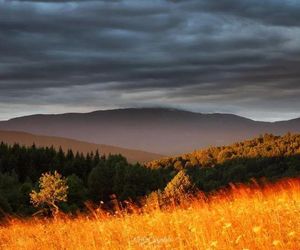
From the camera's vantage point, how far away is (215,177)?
161 meters

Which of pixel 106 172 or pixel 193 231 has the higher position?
pixel 193 231

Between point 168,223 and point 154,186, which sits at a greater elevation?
point 168,223

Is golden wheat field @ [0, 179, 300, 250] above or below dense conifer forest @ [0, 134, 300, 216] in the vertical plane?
above

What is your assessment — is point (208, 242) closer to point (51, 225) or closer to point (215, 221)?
point (215, 221)

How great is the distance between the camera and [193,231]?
8.96 metres

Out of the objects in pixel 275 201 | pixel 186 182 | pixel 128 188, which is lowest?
pixel 128 188

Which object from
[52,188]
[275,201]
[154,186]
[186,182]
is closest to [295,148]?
[154,186]

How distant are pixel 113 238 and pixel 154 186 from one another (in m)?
129

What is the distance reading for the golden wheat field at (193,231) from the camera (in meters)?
8.15

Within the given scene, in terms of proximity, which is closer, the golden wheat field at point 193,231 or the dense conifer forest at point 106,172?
the golden wheat field at point 193,231

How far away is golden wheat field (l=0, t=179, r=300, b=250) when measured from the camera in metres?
8.15

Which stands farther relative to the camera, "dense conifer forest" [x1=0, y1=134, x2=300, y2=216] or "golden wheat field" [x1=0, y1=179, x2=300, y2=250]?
"dense conifer forest" [x1=0, y1=134, x2=300, y2=216]

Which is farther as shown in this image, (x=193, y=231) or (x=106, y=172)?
(x=106, y=172)

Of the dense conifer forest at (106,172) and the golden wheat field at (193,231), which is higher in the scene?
the golden wheat field at (193,231)
